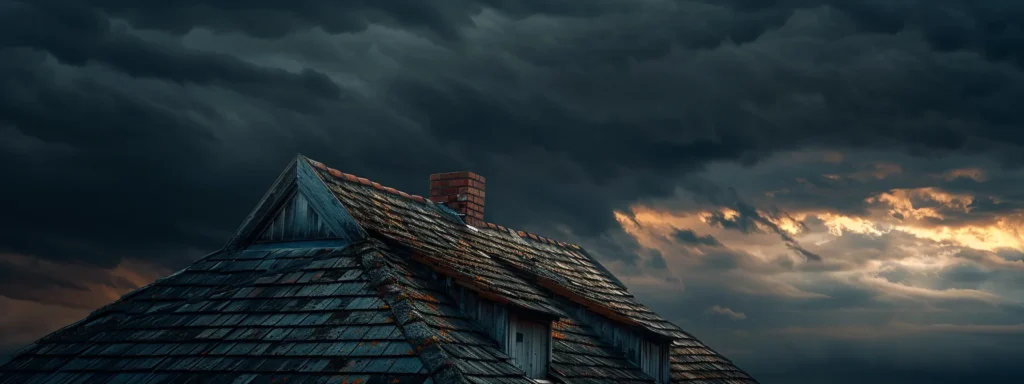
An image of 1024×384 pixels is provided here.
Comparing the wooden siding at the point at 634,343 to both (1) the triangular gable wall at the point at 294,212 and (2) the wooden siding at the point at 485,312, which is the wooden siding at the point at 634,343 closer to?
(2) the wooden siding at the point at 485,312

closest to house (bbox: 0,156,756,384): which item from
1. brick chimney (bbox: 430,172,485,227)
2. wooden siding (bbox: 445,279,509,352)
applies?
wooden siding (bbox: 445,279,509,352)

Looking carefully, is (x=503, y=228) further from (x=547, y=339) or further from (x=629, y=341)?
(x=547, y=339)

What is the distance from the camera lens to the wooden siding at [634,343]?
1680cm

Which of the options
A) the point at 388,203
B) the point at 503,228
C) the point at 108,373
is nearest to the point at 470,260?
the point at 388,203

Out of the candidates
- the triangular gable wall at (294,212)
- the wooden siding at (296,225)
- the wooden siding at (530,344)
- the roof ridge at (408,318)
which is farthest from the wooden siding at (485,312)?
the wooden siding at (296,225)

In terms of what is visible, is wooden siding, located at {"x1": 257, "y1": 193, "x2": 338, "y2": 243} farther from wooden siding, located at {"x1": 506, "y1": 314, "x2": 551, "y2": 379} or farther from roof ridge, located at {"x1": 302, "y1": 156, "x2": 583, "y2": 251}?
wooden siding, located at {"x1": 506, "y1": 314, "x2": 551, "y2": 379}

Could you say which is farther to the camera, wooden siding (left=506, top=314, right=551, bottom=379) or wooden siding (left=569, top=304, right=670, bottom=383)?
wooden siding (left=569, top=304, right=670, bottom=383)

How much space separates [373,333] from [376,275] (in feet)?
4.20

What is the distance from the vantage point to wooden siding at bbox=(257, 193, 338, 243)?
1382 centimetres

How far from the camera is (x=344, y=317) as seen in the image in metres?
11.5

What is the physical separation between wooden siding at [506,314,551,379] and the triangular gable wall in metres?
2.90

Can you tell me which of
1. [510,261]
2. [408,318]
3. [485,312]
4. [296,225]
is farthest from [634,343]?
[408,318]

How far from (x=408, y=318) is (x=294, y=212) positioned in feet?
13.0

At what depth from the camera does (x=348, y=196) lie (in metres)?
14.4
